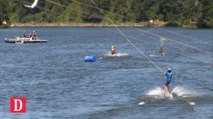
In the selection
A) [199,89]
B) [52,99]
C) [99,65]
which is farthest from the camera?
[99,65]

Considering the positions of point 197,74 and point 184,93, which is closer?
point 184,93

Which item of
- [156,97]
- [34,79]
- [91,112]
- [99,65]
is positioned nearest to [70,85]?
[34,79]

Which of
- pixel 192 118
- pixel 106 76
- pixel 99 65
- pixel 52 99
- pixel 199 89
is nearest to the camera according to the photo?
pixel 192 118

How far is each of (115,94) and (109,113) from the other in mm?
10040

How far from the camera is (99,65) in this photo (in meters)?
82.9

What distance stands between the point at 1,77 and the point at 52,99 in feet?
59.3

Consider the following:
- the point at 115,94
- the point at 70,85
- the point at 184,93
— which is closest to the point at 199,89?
the point at 184,93

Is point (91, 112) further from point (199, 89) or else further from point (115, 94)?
point (199, 89)

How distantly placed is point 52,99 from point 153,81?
1534 cm

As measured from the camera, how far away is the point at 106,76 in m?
70.0

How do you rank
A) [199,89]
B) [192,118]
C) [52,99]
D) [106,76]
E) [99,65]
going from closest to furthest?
[192,118]
[52,99]
[199,89]
[106,76]
[99,65]

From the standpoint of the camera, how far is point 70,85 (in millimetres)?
61750

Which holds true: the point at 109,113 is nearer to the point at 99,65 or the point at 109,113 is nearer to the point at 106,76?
the point at 106,76

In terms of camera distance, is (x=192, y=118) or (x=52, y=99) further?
(x=52, y=99)
